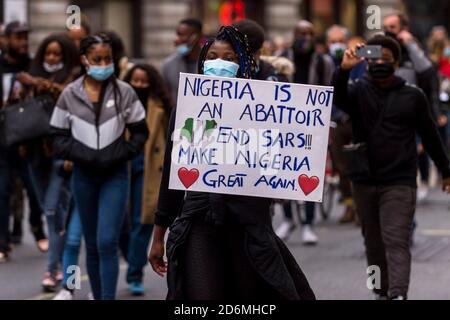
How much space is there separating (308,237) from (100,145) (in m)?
4.36

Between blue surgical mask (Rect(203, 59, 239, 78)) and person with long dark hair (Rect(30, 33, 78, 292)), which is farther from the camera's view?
person with long dark hair (Rect(30, 33, 78, 292))

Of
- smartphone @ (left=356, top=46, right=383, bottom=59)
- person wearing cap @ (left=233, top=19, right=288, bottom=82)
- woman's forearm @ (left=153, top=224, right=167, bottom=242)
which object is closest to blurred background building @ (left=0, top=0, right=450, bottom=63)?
person wearing cap @ (left=233, top=19, right=288, bottom=82)

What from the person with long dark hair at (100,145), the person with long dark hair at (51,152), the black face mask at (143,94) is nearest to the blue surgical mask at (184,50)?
the person with long dark hair at (51,152)

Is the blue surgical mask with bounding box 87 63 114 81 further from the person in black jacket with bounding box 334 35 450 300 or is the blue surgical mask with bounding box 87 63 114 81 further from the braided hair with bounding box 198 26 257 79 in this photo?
the braided hair with bounding box 198 26 257 79

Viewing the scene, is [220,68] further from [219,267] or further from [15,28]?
[15,28]

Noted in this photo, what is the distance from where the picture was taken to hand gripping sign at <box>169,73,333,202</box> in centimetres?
556

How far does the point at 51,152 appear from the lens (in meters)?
9.95

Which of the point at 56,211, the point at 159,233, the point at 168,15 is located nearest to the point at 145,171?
the point at 56,211

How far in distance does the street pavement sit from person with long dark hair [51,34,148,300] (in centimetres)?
109

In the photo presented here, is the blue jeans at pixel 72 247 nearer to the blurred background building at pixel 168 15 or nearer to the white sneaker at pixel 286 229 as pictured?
the white sneaker at pixel 286 229

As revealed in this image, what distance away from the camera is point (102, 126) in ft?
26.8

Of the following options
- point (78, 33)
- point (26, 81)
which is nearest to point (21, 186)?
point (78, 33)

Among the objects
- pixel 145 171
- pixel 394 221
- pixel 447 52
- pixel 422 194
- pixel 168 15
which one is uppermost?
pixel 394 221

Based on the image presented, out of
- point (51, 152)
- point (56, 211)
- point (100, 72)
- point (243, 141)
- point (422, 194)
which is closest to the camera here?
point (243, 141)
